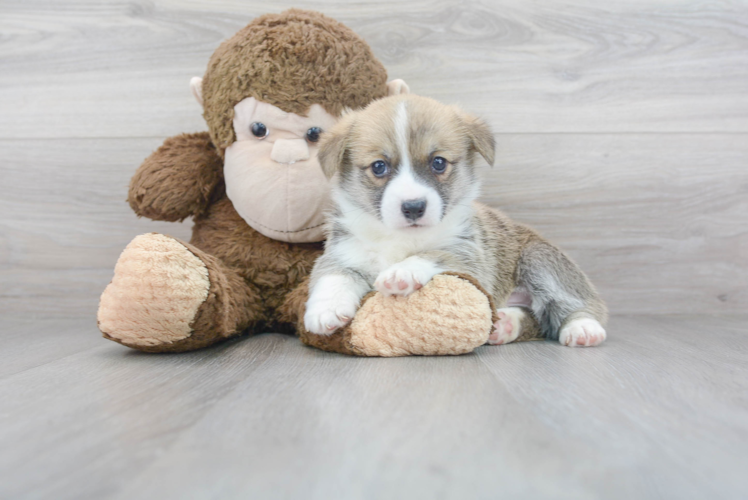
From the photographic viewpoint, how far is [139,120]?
2.38 m

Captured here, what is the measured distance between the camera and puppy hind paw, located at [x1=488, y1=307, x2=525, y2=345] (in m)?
1.76

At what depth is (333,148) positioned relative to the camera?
167 cm

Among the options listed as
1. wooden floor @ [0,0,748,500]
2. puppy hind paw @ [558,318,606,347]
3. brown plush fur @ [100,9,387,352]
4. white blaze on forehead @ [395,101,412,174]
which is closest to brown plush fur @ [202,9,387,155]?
brown plush fur @ [100,9,387,352]

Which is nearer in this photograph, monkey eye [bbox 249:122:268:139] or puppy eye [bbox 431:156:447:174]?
puppy eye [bbox 431:156:447:174]

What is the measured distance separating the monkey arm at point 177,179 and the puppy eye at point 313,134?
398mm

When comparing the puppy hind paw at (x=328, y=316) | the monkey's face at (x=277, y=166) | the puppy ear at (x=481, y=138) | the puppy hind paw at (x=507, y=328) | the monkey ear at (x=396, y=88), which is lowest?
the puppy hind paw at (x=507, y=328)

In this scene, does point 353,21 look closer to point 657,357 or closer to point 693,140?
point 693,140

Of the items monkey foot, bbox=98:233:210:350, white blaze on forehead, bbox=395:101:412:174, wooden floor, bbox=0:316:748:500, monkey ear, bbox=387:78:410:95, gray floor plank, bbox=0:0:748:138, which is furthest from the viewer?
gray floor plank, bbox=0:0:748:138

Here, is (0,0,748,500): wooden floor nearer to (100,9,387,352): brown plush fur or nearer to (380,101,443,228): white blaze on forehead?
(100,9,387,352): brown plush fur

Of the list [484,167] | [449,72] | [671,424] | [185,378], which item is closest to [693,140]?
[484,167]

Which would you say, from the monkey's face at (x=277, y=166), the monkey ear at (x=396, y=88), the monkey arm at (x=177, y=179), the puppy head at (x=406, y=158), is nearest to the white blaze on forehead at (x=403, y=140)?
the puppy head at (x=406, y=158)

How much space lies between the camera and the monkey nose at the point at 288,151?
5.94 ft

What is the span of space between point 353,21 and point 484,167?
2.78ft

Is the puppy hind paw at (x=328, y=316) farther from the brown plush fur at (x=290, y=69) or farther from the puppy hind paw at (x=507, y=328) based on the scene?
the brown plush fur at (x=290, y=69)
